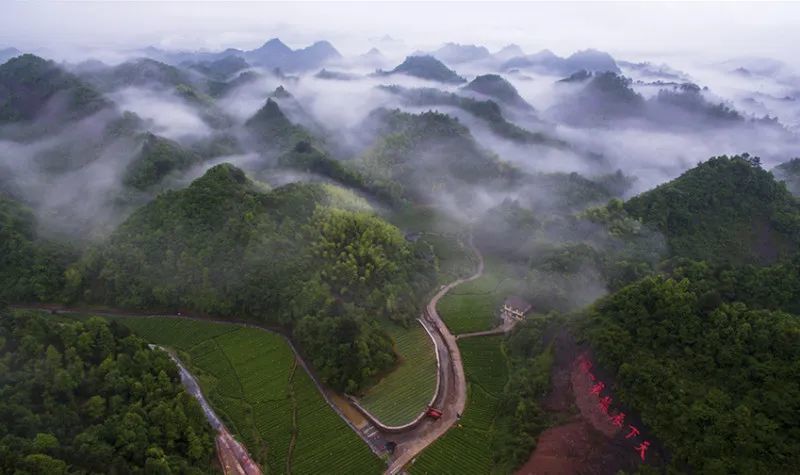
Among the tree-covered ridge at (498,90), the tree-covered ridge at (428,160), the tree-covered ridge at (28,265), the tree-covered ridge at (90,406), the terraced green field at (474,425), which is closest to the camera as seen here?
the tree-covered ridge at (90,406)

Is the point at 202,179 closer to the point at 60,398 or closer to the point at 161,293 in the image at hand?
the point at 161,293

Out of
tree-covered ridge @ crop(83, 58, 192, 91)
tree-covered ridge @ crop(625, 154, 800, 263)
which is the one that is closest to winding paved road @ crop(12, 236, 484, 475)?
tree-covered ridge @ crop(625, 154, 800, 263)

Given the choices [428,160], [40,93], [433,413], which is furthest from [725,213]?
[40,93]

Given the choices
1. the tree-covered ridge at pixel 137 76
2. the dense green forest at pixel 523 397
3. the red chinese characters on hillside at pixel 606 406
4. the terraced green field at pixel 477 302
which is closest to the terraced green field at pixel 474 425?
the dense green forest at pixel 523 397

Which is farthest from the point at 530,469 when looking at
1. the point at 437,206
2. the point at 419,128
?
the point at 419,128

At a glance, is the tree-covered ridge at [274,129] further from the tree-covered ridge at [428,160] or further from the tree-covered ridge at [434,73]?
the tree-covered ridge at [434,73]

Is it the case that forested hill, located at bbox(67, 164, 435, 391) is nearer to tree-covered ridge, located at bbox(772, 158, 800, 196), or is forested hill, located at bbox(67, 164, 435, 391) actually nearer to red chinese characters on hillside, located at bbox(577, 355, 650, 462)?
red chinese characters on hillside, located at bbox(577, 355, 650, 462)
